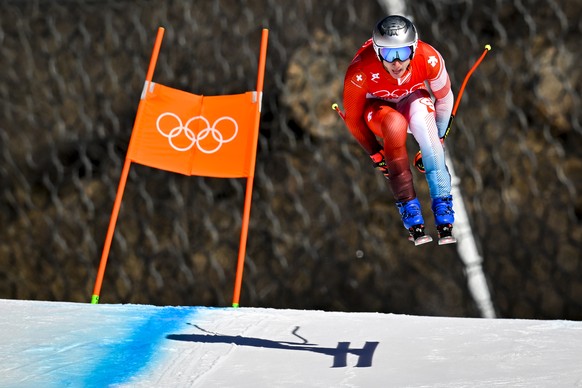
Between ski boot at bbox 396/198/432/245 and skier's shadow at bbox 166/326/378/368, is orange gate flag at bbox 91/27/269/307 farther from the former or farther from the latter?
ski boot at bbox 396/198/432/245

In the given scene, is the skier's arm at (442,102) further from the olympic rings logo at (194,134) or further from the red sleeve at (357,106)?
the olympic rings logo at (194,134)

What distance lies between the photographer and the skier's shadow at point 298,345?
1.12 metres

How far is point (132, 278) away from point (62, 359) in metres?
0.94

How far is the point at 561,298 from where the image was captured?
1.84m

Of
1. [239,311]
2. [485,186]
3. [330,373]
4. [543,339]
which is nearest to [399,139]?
[330,373]

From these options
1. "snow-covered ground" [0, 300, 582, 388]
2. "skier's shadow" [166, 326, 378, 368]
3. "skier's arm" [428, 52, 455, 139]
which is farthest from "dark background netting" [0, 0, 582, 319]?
"skier's arm" [428, 52, 455, 139]

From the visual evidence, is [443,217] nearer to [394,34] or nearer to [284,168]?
[394,34]

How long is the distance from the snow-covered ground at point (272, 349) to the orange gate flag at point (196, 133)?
265 millimetres

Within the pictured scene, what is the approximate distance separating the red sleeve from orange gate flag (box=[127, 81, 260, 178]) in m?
0.63

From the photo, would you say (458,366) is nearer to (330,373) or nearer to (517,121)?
(330,373)

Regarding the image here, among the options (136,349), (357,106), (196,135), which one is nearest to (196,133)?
(196,135)

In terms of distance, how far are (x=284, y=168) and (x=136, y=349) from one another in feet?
2.87

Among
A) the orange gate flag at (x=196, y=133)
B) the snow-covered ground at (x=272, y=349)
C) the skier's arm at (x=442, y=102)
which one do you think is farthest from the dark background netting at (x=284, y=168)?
the skier's arm at (x=442, y=102)

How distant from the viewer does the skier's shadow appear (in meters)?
1.12
